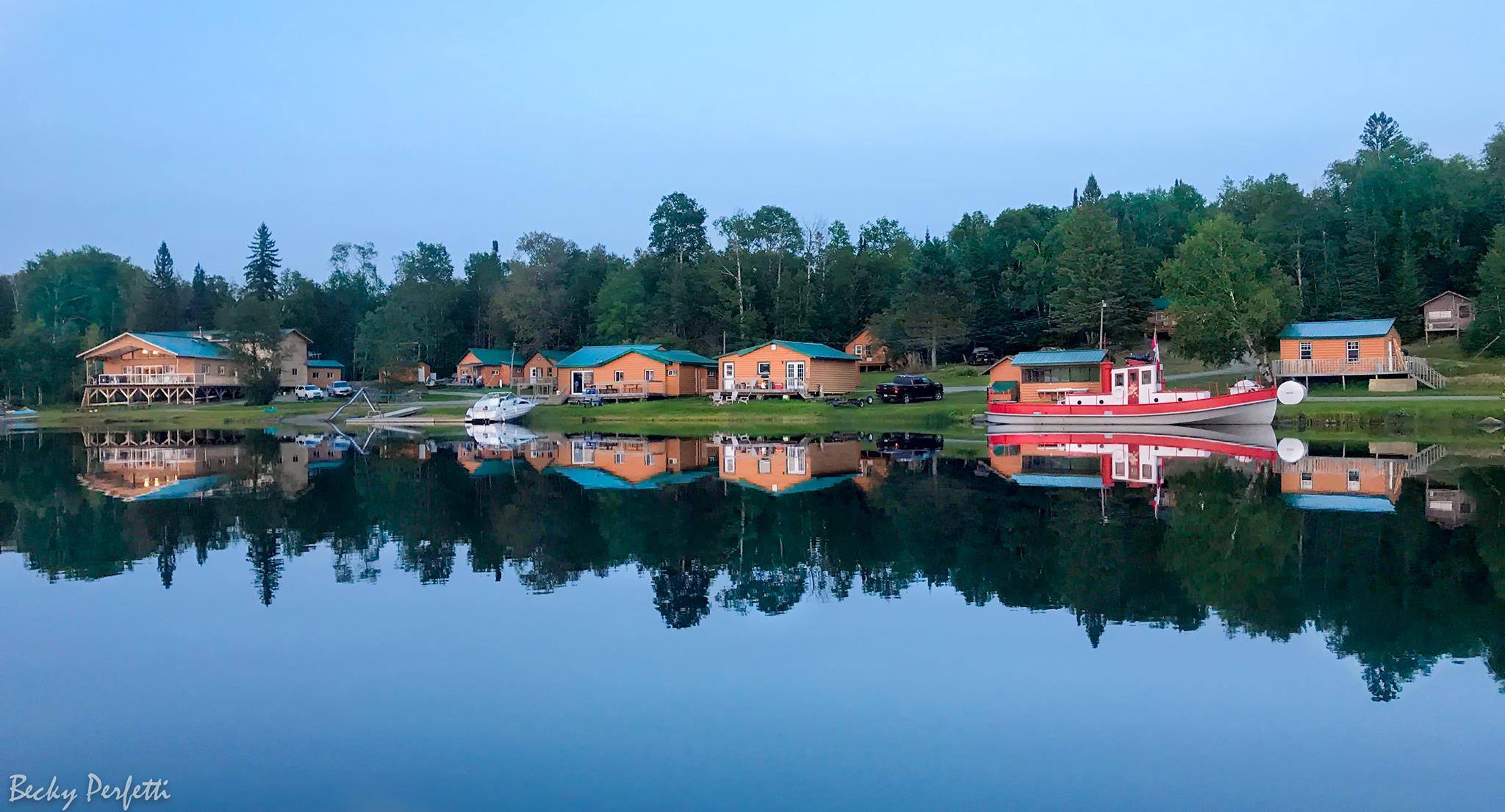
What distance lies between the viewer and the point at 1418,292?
61250mm

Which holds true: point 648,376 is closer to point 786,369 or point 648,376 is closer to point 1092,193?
point 786,369

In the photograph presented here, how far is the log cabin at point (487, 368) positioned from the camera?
3226 inches

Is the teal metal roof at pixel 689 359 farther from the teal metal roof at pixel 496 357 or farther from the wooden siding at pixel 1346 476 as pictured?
the wooden siding at pixel 1346 476

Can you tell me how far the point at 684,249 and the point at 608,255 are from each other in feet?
39.6

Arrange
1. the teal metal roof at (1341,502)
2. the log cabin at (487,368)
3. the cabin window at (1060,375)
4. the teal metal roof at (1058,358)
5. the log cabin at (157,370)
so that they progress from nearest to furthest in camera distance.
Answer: the teal metal roof at (1341,502), the teal metal roof at (1058,358), the cabin window at (1060,375), the log cabin at (157,370), the log cabin at (487,368)

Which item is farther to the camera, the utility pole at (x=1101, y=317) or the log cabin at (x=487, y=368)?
the log cabin at (x=487, y=368)

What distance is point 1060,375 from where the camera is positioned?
48.5 m

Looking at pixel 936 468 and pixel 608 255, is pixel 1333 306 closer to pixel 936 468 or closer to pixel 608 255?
pixel 936 468

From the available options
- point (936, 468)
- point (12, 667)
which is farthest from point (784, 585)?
point (936, 468)

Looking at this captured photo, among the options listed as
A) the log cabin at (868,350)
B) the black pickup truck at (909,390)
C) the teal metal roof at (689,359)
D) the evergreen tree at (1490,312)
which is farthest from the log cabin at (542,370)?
the evergreen tree at (1490,312)

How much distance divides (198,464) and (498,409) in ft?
77.2

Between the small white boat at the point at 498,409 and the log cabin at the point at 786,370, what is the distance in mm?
11643

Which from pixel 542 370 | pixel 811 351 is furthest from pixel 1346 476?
pixel 542 370

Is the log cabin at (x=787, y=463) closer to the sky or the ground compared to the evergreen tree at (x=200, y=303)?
closer to the ground
